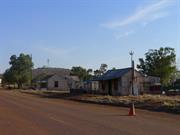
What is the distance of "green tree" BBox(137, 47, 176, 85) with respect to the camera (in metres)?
99.6

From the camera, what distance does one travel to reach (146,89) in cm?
7044

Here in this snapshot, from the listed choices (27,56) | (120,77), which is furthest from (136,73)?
(27,56)

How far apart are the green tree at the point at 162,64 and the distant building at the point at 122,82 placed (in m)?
33.1

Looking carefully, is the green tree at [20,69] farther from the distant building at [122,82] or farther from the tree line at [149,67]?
the distant building at [122,82]

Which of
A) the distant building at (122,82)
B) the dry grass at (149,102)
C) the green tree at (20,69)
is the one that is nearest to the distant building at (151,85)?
the distant building at (122,82)

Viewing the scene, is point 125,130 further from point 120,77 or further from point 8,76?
point 8,76

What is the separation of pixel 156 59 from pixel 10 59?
134 ft

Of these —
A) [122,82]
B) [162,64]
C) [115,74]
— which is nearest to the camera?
[122,82]

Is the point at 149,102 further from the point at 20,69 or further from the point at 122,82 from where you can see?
the point at 20,69

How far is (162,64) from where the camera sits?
101 m

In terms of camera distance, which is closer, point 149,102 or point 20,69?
point 149,102

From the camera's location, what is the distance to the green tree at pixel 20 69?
120188 millimetres

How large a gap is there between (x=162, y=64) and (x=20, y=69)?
39.7 m

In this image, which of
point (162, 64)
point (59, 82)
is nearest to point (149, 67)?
point (162, 64)
